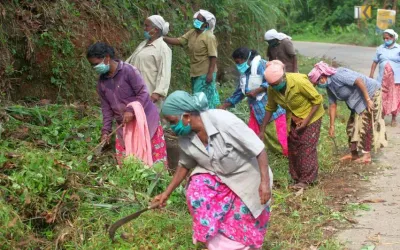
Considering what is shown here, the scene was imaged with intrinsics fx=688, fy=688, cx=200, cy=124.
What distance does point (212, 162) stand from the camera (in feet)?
14.8

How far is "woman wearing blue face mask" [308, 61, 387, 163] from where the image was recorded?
7.88 meters

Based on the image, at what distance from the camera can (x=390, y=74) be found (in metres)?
11.4

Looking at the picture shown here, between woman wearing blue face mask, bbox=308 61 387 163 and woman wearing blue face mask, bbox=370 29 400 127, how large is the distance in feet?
8.99

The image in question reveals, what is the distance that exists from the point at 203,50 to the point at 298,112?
247cm

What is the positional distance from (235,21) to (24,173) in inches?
335

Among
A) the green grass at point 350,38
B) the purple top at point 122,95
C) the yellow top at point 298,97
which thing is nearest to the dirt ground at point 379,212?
the yellow top at point 298,97

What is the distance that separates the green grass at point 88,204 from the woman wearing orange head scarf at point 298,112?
Answer: 11.7 inches

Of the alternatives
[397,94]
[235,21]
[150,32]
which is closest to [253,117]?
[150,32]

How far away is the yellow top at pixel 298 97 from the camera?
673 centimetres

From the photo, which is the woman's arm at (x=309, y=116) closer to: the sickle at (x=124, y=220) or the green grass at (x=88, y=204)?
the green grass at (x=88, y=204)

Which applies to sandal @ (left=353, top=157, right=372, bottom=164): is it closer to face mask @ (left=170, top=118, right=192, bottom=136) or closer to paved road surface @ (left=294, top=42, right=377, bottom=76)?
face mask @ (left=170, top=118, right=192, bottom=136)

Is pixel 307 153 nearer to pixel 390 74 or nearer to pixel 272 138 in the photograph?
pixel 272 138

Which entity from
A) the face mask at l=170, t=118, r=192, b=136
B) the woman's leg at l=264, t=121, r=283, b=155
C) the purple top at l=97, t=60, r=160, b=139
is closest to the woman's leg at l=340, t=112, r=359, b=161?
the woman's leg at l=264, t=121, r=283, b=155

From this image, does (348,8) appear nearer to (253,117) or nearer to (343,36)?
(343,36)
